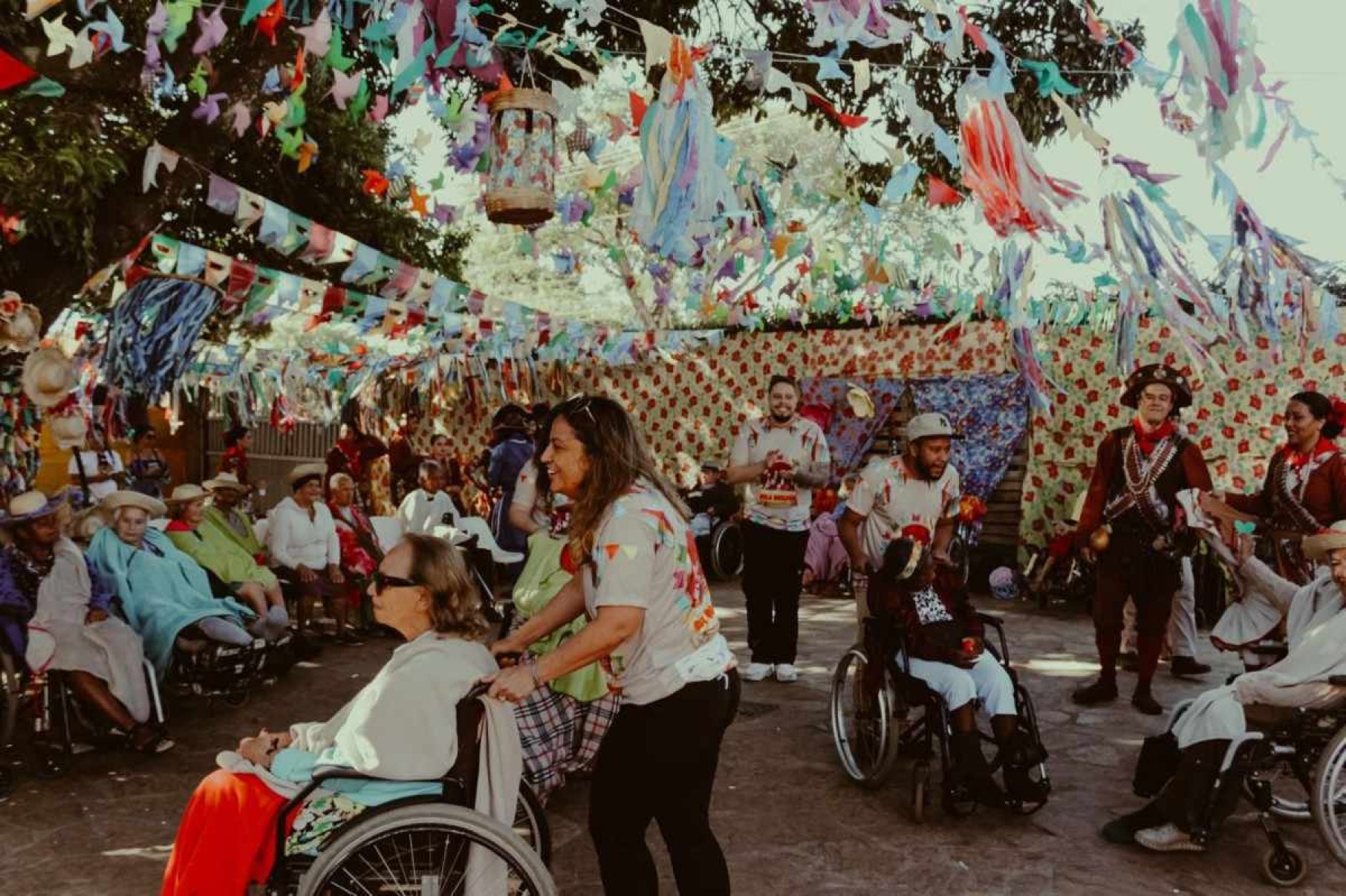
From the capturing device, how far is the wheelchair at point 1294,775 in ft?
11.6

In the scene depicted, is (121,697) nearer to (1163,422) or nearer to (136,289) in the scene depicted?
(136,289)

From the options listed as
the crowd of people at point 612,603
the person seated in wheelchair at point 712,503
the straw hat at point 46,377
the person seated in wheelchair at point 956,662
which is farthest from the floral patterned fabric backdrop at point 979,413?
the straw hat at point 46,377

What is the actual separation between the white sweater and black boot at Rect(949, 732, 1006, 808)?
5.09 m

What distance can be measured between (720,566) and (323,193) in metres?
5.57

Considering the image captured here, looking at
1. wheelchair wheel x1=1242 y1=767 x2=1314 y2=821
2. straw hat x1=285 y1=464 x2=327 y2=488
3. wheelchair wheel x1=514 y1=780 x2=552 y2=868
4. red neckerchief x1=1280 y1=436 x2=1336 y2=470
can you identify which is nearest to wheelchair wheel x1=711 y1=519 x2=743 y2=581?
straw hat x1=285 y1=464 x2=327 y2=488

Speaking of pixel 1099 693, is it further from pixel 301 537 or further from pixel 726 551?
pixel 726 551

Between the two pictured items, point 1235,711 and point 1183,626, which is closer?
point 1235,711

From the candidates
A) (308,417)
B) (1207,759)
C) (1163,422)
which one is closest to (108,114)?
(1163,422)

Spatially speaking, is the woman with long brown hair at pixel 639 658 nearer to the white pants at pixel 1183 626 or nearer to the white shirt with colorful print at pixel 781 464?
the white shirt with colorful print at pixel 781 464

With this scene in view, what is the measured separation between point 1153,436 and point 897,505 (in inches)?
75.4

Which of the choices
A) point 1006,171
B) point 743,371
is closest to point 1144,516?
point 1006,171

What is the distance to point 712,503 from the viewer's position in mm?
11844

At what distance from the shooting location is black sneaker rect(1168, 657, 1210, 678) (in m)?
6.80

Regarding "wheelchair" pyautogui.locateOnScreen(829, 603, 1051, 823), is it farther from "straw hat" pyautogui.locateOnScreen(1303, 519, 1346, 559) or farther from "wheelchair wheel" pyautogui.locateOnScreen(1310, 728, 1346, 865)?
"straw hat" pyautogui.locateOnScreen(1303, 519, 1346, 559)
